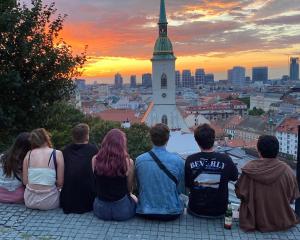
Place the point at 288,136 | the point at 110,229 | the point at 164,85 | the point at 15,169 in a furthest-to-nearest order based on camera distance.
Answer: the point at 288,136 < the point at 164,85 < the point at 15,169 < the point at 110,229

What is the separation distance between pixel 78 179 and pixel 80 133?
1.92 feet


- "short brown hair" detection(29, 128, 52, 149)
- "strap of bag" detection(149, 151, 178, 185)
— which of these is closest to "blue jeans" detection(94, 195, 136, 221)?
"strap of bag" detection(149, 151, 178, 185)

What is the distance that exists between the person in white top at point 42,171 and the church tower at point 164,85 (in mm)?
42524

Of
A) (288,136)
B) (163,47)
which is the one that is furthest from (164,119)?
(288,136)

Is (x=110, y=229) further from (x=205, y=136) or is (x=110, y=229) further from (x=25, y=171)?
(x=205, y=136)

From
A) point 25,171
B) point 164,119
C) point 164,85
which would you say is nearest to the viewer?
point 25,171

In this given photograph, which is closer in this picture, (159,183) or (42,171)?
(159,183)

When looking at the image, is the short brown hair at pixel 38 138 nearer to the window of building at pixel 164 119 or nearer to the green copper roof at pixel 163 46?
the window of building at pixel 164 119

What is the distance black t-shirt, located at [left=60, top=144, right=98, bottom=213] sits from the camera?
518 cm

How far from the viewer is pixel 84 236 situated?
4.63 metres

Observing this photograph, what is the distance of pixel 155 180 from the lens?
486cm

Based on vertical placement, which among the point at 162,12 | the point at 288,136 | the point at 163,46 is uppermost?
the point at 162,12

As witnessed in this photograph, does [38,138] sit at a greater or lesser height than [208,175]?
greater

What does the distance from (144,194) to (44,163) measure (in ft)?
4.40
